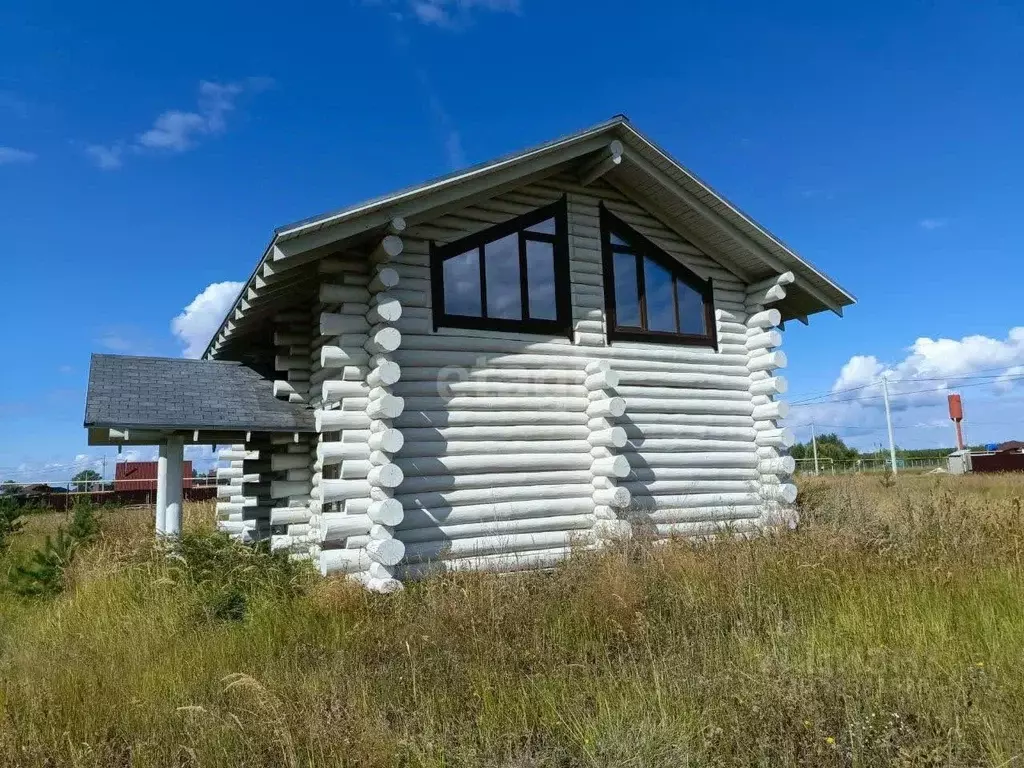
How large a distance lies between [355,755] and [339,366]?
522 centimetres

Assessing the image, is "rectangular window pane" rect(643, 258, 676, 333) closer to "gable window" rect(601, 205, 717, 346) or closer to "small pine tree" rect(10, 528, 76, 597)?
"gable window" rect(601, 205, 717, 346)

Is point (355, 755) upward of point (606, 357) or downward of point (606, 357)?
downward

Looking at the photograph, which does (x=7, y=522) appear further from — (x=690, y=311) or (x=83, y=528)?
(x=690, y=311)

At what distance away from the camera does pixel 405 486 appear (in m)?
8.23

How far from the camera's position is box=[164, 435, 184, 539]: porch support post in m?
8.12

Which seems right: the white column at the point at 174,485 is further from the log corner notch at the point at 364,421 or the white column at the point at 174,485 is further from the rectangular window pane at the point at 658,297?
the rectangular window pane at the point at 658,297

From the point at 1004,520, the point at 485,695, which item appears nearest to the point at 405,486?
the point at 485,695

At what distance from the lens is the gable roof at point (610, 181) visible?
763 centimetres

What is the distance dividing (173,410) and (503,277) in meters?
4.54

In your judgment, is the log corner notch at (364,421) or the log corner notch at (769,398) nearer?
the log corner notch at (364,421)

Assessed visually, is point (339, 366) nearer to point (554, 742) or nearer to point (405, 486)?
point (405, 486)

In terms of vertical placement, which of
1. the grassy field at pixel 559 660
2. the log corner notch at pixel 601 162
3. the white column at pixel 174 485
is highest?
the log corner notch at pixel 601 162

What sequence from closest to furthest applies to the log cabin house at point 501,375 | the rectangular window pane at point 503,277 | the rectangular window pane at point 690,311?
1. the log cabin house at point 501,375
2. the rectangular window pane at point 503,277
3. the rectangular window pane at point 690,311

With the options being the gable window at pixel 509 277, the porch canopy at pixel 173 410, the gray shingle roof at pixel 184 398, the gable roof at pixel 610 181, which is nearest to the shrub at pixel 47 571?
the porch canopy at pixel 173 410
